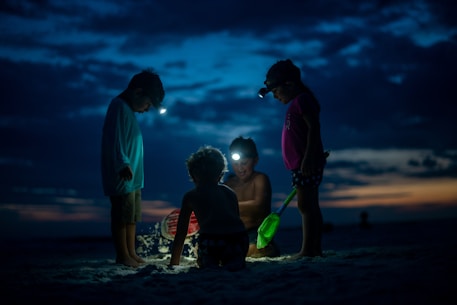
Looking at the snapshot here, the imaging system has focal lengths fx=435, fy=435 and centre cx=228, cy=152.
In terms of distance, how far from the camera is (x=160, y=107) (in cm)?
491

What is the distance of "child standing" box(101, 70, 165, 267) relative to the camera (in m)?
4.37

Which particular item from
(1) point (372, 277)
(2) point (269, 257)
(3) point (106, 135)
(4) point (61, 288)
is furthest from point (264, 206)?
(4) point (61, 288)

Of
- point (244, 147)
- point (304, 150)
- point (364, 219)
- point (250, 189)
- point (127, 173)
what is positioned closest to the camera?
point (127, 173)

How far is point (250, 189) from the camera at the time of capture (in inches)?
205

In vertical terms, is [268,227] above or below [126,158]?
below

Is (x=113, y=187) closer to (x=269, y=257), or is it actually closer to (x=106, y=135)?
(x=106, y=135)

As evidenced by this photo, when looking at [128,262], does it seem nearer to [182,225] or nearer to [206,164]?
[182,225]

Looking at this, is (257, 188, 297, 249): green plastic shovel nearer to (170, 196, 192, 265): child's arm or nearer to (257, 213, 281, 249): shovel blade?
(257, 213, 281, 249): shovel blade

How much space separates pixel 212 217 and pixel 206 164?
0.48m

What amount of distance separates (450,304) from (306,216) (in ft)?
7.32

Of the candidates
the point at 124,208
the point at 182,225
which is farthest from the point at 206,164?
the point at 124,208

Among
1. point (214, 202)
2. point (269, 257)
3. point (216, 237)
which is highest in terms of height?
point (214, 202)

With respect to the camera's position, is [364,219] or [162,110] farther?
[364,219]

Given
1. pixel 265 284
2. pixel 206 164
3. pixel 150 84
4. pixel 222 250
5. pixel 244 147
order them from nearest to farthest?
pixel 265 284 → pixel 222 250 → pixel 206 164 → pixel 150 84 → pixel 244 147
